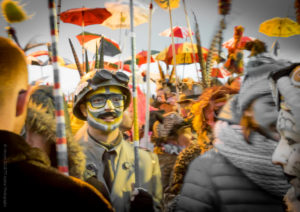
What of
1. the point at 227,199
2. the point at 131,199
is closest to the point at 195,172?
the point at 227,199

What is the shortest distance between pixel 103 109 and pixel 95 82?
223 millimetres

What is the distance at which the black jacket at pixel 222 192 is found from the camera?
205 centimetres

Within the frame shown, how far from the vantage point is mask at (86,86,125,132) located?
7.52 ft

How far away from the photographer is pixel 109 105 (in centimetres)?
230

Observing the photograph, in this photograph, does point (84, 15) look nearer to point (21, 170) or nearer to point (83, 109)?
point (83, 109)

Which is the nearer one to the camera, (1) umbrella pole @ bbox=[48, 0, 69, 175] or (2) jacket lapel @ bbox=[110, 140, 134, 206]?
(1) umbrella pole @ bbox=[48, 0, 69, 175]

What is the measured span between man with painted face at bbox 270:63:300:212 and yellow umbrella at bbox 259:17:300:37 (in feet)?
2.25

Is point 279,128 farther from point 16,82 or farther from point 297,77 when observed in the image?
point 16,82

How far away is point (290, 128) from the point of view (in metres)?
2.07

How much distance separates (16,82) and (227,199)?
5.45 ft

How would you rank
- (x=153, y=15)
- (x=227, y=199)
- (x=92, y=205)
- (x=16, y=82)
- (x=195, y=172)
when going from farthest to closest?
(x=153, y=15), (x=195, y=172), (x=227, y=199), (x=16, y=82), (x=92, y=205)

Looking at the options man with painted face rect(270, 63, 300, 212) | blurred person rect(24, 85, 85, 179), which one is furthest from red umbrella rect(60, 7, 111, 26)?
man with painted face rect(270, 63, 300, 212)

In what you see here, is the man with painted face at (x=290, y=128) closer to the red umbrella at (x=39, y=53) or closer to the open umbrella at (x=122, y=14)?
the open umbrella at (x=122, y=14)

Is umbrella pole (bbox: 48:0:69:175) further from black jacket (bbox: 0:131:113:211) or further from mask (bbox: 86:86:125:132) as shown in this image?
mask (bbox: 86:86:125:132)
